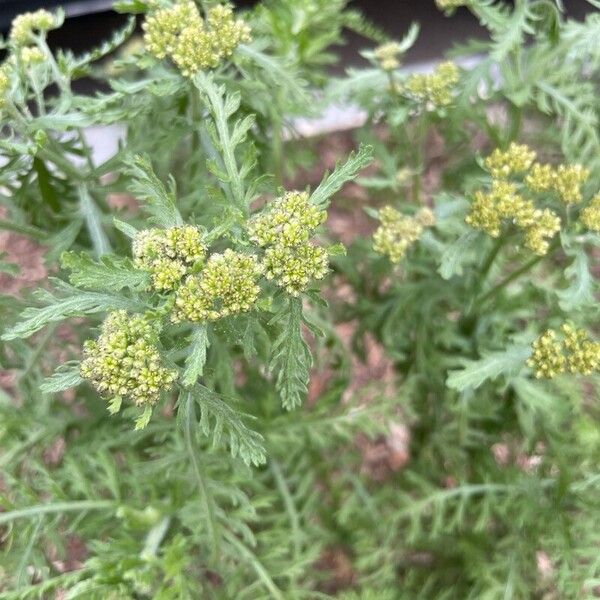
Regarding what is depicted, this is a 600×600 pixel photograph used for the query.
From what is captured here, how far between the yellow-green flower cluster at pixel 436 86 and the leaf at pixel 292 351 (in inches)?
34.0

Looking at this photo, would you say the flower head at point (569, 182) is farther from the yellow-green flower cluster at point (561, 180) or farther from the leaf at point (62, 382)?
the leaf at point (62, 382)

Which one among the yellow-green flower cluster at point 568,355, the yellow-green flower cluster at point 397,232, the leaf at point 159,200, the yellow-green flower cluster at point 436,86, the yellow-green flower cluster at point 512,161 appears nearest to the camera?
the leaf at point 159,200

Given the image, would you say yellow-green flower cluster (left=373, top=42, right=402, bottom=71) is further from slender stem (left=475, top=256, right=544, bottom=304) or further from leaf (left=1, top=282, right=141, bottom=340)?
leaf (left=1, top=282, right=141, bottom=340)

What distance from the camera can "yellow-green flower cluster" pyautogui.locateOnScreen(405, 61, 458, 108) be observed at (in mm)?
1742

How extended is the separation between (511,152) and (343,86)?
0.60 metres

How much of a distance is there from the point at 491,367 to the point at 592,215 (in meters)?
0.39

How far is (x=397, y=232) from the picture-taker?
165 centimetres

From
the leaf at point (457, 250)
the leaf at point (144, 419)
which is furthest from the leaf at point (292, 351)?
the leaf at point (457, 250)

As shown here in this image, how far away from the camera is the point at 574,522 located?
5.61ft

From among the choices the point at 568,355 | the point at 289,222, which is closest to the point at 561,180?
the point at 568,355

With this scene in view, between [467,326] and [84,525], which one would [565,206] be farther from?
[84,525]

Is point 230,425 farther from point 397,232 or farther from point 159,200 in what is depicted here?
point 397,232

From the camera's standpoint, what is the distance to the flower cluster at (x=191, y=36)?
4.55 feet

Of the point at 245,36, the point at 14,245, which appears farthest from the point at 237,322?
the point at 14,245
